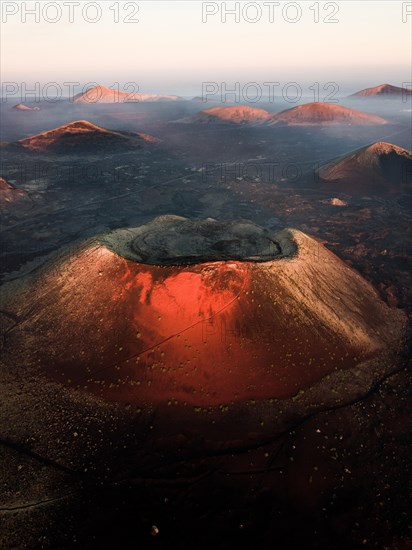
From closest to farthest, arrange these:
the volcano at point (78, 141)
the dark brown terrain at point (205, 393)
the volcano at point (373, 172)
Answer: the dark brown terrain at point (205, 393) → the volcano at point (373, 172) → the volcano at point (78, 141)

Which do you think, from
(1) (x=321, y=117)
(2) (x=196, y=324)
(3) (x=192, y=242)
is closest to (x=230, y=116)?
(1) (x=321, y=117)

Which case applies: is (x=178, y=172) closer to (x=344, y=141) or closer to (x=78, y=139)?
(x=78, y=139)

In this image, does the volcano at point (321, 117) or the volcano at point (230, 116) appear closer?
the volcano at point (321, 117)

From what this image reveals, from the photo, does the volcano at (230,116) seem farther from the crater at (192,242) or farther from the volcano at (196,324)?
the volcano at (196,324)

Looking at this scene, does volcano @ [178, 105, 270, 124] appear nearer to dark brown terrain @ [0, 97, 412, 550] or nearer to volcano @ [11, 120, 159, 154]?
volcano @ [11, 120, 159, 154]

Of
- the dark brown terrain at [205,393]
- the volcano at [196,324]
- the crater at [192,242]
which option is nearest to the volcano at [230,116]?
the dark brown terrain at [205,393]
